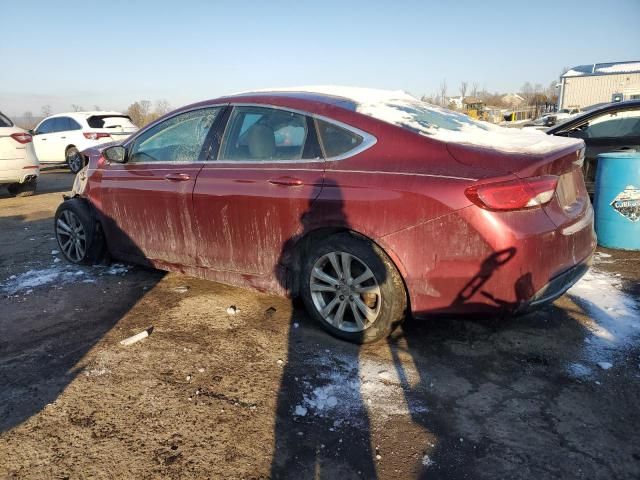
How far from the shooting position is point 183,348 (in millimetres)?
3275

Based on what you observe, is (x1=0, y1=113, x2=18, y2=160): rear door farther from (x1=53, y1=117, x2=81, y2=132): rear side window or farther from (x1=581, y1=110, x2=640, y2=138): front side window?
(x1=581, y1=110, x2=640, y2=138): front side window

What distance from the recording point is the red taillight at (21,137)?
29.8 ft

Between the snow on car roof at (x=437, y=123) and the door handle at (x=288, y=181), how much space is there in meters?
0.61

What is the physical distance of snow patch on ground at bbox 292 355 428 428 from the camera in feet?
8.29

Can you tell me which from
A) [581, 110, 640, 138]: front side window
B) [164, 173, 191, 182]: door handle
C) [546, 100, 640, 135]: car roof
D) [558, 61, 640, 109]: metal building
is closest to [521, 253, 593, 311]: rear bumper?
[164, 173, 191, 182]: door handle

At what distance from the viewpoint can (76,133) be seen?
13852 mm

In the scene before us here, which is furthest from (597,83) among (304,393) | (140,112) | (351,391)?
(304,393)

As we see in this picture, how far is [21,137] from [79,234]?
567 cm

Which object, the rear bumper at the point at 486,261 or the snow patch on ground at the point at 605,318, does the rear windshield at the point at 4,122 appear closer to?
the rear bumper at the point at 486,261

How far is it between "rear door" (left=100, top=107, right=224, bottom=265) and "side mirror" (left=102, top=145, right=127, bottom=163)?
0.05m

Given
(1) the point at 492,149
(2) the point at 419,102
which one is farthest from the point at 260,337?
(2) the point at 419,102

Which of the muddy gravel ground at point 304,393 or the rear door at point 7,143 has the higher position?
the rear door at point 7,143

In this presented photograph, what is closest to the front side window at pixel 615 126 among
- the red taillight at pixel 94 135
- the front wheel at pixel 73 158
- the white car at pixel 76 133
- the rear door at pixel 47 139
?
the white car at pixel 76 133

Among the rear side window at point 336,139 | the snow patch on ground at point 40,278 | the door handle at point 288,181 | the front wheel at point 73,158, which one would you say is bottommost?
the snow patch on ground at point 40,278
